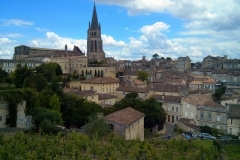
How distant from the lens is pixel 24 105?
26.9 m

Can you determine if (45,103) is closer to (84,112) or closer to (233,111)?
(84,112)

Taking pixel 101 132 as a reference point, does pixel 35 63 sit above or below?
above

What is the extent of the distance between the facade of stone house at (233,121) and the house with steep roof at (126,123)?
47.1 feet

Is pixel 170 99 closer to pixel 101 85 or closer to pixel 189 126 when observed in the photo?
pixel 189 126

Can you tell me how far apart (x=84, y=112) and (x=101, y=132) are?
33.0 ft

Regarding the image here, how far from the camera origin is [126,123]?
2533 cm

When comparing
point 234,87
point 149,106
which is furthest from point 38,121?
point 234,87

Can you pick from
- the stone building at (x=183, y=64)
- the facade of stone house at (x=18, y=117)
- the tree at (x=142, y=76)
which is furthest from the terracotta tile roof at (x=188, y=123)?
the stone building at (x=183, y=64)

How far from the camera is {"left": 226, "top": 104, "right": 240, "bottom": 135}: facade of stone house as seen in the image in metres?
36.2

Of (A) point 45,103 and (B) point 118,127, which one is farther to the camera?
(A) point 45,103

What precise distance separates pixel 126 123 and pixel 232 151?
10.8m

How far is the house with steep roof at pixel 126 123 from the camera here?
25109 mm

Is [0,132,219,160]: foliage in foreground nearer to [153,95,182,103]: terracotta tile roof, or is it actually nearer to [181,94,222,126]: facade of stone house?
[181,94,222,126]: facade of stone house

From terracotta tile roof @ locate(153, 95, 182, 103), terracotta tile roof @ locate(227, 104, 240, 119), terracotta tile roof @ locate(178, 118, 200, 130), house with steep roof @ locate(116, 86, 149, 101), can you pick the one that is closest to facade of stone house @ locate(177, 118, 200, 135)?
terracotta tile roof @ locate(178, 118, 200, 130)
